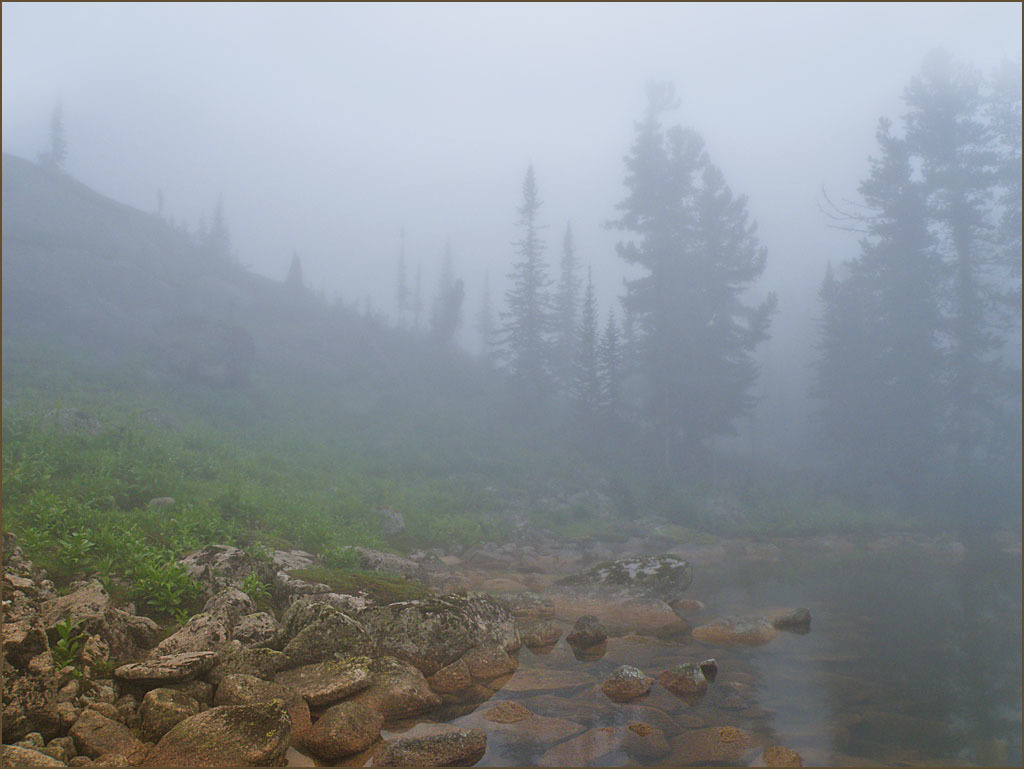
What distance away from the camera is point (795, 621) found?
10727mm

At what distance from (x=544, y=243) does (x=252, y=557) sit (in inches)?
1764

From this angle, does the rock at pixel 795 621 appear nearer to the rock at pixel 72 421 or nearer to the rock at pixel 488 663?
the rock at pixel 488 663

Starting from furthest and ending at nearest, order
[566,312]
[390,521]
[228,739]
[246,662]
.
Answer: [566,312] < [390,521] < [246,662] < [228,739]

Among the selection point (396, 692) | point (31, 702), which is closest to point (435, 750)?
point (396, 692)

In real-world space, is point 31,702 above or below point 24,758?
above

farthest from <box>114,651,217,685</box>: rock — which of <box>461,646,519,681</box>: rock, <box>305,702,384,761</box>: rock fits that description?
<box>461,646,519,681</box>: rock

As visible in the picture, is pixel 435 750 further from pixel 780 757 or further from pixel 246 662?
pixel 780 757

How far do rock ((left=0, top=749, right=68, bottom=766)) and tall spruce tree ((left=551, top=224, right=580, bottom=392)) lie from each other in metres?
43.1

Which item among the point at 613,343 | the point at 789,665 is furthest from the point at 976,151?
the point at 789,665

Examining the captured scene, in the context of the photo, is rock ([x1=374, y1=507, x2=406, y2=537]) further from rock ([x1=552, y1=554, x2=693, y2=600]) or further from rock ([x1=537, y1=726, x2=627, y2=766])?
rock ([x1=537, y1=726, x2=627, y2=766])

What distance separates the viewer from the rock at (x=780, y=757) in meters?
5.72

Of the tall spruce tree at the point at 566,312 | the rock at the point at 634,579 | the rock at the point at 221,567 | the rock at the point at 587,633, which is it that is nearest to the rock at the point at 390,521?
the rock at the point at 634,579

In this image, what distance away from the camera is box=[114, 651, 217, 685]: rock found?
5480 mm

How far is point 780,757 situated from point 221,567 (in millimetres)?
8301
